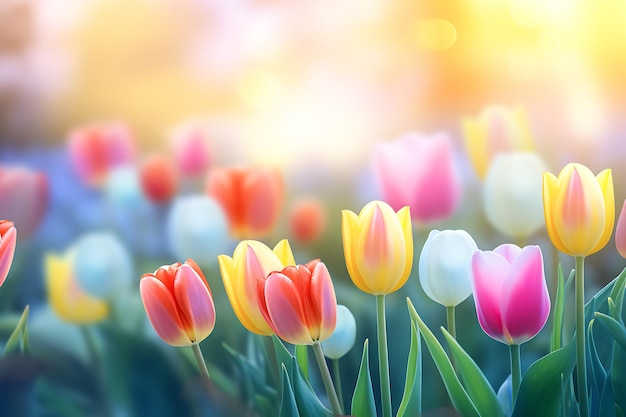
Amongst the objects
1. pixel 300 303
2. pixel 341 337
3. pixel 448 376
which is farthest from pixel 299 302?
pixel 448 376

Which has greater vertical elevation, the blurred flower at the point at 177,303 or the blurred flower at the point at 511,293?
the blurred flower at the point at 177,303

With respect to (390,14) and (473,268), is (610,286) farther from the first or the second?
(390,14)

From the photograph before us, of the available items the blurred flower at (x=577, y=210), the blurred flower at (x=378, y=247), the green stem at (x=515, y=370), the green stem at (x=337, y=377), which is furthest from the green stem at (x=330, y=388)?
the blurred flower at (x=577, y=210)

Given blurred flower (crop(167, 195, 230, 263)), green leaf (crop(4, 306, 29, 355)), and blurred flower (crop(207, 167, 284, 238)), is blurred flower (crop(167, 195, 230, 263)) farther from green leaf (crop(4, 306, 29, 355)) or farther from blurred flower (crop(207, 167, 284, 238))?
green leaf (crop(4, 306, 29, 355))

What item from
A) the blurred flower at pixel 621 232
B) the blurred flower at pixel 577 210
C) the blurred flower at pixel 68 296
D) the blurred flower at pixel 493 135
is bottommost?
the blurred flower at pixel 621 232

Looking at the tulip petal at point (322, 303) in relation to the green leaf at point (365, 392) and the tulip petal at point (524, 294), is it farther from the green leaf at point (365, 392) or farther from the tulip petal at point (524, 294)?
the tulip petal at point (524, 294)

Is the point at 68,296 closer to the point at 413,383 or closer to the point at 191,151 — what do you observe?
the point at 191,151
